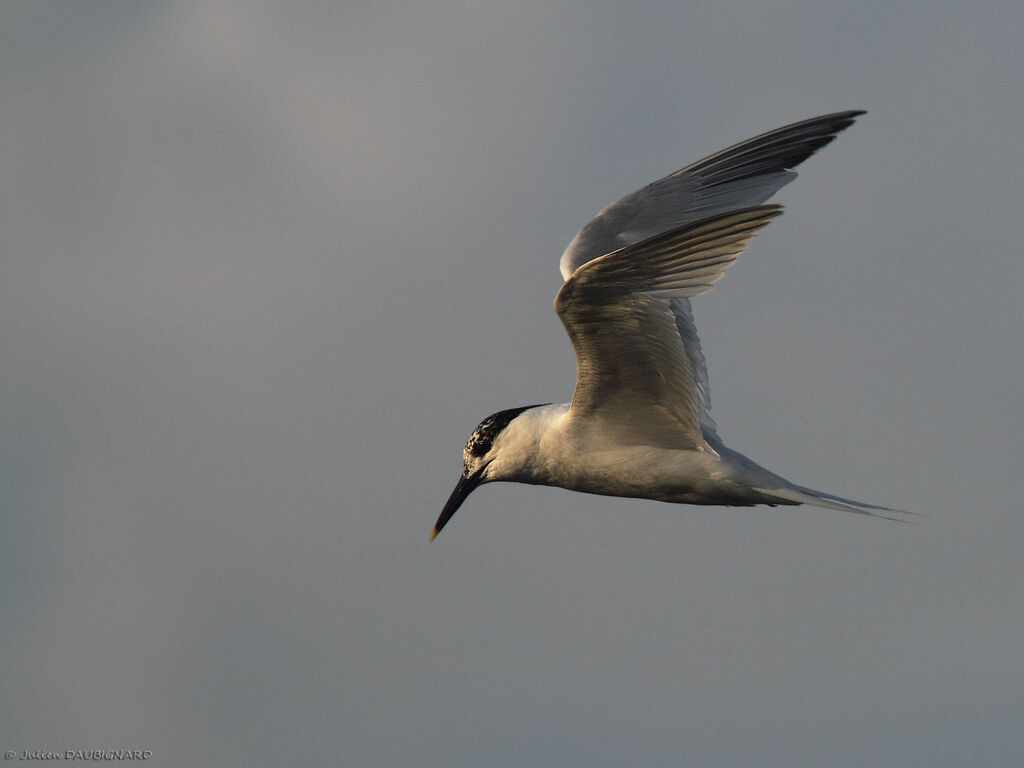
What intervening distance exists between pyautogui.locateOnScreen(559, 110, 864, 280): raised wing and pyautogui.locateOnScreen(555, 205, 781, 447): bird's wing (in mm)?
1349

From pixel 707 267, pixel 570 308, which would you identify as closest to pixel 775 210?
pixel 707 267

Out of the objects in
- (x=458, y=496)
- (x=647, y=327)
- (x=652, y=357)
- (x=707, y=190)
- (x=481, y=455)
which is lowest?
(x=458, y=496)

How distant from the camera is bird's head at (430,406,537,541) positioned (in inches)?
428

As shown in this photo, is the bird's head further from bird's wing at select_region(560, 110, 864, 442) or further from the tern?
bird's wing at select_region(560, 110, 864, 442)

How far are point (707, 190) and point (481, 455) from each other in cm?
341

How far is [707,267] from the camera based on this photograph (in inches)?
329

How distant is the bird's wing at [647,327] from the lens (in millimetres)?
8250

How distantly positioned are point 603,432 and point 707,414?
892 millimetres

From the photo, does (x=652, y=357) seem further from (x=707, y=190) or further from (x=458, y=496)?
(x=707, y=190)

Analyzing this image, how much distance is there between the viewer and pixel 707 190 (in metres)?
11.9

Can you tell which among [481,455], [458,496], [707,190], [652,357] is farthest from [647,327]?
[707,190]

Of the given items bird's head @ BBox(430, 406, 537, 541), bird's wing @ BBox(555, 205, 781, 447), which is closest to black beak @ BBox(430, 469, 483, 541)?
bird's head @ BBox(430, 406, 537, 541)

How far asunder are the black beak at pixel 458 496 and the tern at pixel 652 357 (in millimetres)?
13

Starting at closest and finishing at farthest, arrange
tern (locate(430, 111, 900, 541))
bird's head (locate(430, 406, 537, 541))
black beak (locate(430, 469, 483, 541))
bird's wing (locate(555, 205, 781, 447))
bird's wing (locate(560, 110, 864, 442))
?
bird's wing (locate(555, 205, 781, 447)) → tern (locate(430, 111, 900, 541)) → bird's head (locate(430, 406, 537, 541)) → black beak (locate(430, 469, 483, 541)) → bird's wing (locate(560, 110, 864, 442))
